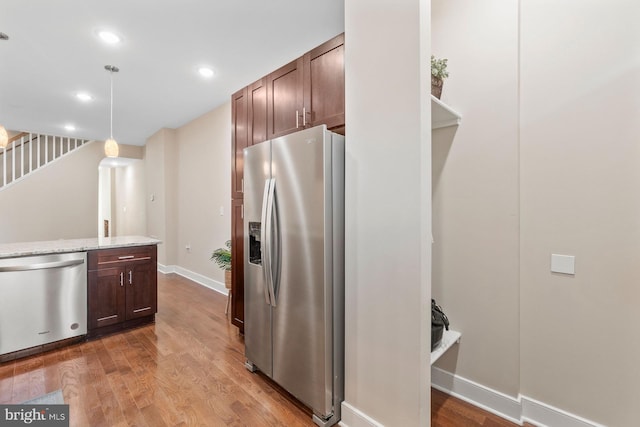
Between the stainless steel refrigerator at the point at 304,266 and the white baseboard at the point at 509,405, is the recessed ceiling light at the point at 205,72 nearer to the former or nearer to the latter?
the stainless steel refrigerator at the point at 304,266

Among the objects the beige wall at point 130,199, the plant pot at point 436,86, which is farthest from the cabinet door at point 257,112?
the beige wall at point 130,199

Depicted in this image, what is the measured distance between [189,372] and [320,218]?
69.9 inches

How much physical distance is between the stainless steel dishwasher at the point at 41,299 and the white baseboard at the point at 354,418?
2732mm

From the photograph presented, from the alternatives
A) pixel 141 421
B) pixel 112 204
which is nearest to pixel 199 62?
pixel 141 421

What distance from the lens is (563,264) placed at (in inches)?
66.6

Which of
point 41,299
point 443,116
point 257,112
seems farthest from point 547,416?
point 41,299

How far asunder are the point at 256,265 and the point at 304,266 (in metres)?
0.57

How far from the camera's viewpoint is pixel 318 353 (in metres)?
1.80

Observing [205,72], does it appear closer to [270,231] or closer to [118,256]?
[118,256]

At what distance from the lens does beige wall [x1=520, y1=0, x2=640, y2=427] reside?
4.95 ft

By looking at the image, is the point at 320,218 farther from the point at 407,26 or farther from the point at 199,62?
the point at 199,62

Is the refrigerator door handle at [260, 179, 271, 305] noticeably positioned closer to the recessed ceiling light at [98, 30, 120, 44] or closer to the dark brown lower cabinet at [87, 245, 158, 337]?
the dark brown lower cabinet at [87, 245, 158, 337]
